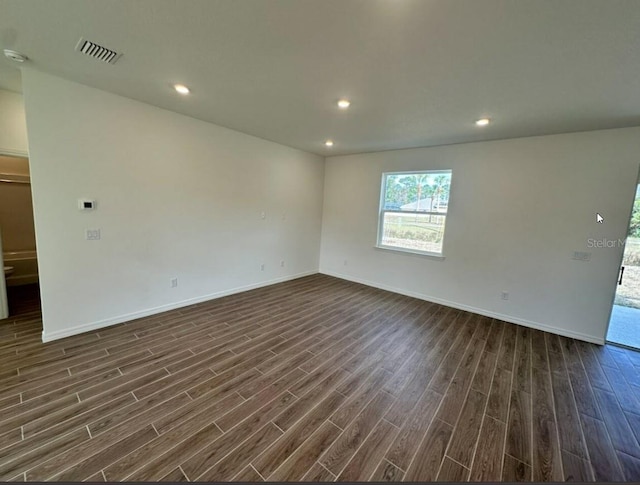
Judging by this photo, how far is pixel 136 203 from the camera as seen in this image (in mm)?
3166

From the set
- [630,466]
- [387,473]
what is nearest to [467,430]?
[387,473]

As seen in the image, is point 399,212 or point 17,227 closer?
point 17,227

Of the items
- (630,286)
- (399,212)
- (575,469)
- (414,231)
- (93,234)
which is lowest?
(575,469)

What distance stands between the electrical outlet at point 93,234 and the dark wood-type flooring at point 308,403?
1.08 metres

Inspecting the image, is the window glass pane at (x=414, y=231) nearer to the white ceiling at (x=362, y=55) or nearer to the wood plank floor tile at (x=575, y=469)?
the white ceiling at (x=362, y=55)

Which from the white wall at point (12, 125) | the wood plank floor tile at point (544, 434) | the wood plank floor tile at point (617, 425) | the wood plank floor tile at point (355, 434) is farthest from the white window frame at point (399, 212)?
the white wall at point (12, 125)

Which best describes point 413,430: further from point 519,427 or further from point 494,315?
point 494,315

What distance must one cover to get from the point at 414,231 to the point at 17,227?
274 inches

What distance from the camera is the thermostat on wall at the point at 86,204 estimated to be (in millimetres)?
2760

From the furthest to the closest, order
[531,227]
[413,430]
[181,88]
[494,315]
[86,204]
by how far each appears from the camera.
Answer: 1. [494,315]
2. [531,227]
3. [86,204]
4. [181,88]
5. [413,430]

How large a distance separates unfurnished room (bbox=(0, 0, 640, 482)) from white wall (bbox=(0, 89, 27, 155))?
30 mm

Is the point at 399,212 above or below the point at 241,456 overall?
above

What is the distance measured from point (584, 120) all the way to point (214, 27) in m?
3.86

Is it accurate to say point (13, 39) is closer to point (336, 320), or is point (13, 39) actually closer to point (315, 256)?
point (336, 320)
